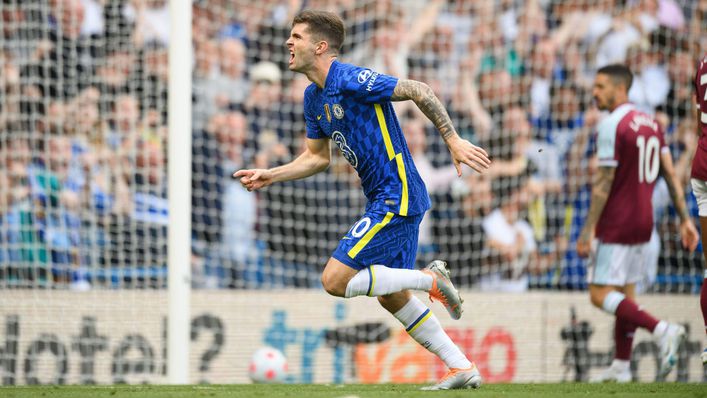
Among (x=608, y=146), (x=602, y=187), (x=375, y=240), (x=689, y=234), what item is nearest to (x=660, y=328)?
(x=689, y=234)

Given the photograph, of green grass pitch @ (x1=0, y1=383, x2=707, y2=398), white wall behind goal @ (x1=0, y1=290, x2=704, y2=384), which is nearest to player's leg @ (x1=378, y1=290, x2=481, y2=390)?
green grass pitch @ (x1=0, y1=383, x2=707, y2=398)

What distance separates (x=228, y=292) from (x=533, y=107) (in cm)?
363

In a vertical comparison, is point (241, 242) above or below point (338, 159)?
below

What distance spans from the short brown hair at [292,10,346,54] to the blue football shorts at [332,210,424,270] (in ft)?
3.30

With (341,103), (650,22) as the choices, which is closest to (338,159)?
(650,22)

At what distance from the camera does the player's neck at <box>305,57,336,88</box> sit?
6141 millimetres

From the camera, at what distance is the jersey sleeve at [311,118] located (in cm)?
629

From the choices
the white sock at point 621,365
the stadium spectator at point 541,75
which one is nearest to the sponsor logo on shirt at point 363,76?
the white sock at point 621,365

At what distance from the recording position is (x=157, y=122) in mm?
10031

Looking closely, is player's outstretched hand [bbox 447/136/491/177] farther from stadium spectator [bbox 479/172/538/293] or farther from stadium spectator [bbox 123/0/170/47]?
stadium spectator [bbox 123/0/170/47]

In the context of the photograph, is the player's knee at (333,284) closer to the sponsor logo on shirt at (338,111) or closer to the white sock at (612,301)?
the sponsor logo on shirt at (338,111)

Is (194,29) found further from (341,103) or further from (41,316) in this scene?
(341,103)

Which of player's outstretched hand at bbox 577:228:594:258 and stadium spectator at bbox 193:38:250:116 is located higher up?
stadium spectator at bbox 193:38:250:116

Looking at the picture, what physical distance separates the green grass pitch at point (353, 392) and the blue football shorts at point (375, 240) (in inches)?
28.3
